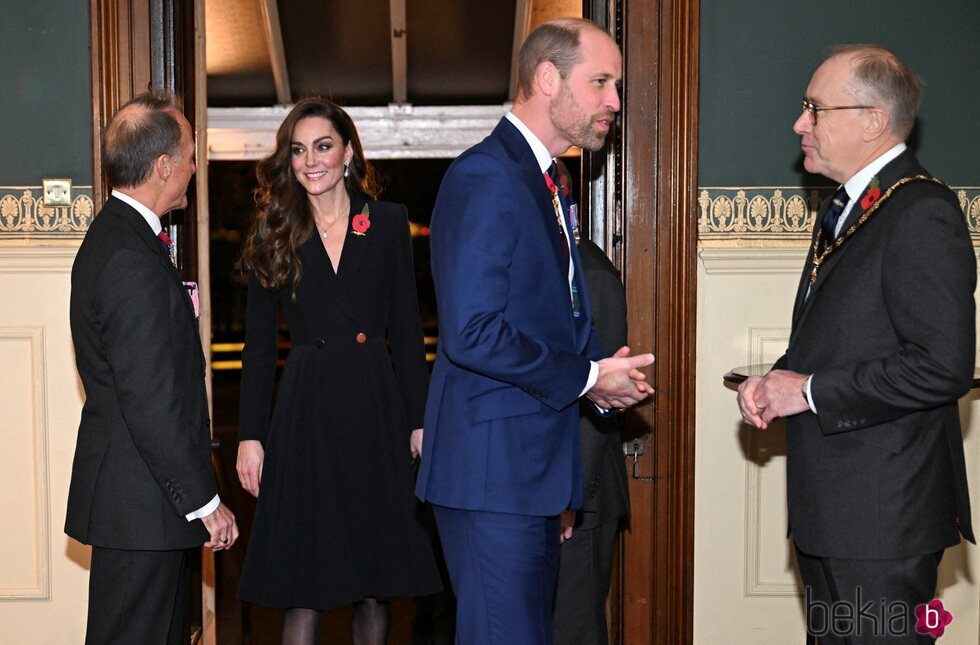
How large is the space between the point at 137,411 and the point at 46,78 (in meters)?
1.72

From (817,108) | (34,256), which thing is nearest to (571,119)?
(817,108)

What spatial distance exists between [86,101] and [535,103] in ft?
6.50

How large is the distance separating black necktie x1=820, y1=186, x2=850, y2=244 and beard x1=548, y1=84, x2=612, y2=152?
0.64 metres


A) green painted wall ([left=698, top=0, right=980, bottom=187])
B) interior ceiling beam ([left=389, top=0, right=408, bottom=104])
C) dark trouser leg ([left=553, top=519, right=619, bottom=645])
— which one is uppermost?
interior ceiling beam ([left=389, top=0, right=408, bottom=104])

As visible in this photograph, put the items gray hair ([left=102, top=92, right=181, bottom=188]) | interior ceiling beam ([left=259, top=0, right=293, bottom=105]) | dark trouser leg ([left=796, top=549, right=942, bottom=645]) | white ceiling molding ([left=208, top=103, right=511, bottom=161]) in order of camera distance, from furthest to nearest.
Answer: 1. white ceiling molding ([left=208, top=103, right=511, bottom=161])
2. interior ceiling beam ([left=259, top=0, right=293, bottom=105])
3. gray hair ([left=102, top=92, right=181, bottom=188])
4. dark trouser leg ([left=796, top=549, right=942, bottom=645])

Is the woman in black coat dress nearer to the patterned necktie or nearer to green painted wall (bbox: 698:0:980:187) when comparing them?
the patterned necktie

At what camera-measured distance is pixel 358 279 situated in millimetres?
3154

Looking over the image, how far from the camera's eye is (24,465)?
143 inches

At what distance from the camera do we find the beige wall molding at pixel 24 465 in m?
3.61

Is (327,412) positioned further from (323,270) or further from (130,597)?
(130,597)

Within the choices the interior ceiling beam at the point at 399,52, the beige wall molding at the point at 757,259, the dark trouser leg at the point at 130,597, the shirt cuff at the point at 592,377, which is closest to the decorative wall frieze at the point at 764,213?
the beige wall molding at the point at 757,259

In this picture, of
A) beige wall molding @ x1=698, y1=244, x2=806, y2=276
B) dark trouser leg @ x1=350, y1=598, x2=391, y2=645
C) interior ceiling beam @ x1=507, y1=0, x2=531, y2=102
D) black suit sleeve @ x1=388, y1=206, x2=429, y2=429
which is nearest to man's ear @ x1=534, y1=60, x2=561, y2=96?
black suit sleeve @ x1=388, y1=206, x2=429, y2=429

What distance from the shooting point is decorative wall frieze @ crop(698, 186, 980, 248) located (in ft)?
11.7

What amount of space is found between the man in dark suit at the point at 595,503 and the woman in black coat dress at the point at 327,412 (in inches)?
17.7
